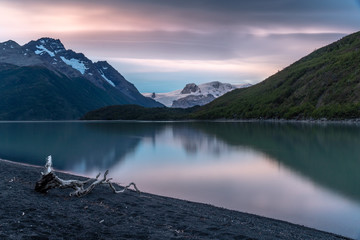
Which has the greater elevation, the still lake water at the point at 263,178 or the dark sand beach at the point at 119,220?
the dark sand beach at the point at 119,220

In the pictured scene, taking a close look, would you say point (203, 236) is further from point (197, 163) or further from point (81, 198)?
point (197, 163)

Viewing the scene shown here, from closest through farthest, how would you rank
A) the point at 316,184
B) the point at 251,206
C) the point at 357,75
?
1. the point at 251,206
2. the point at 316,184
3. the point at 357,75

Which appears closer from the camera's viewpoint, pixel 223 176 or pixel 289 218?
pixel 289 218

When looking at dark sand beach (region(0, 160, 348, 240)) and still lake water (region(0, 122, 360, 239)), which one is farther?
still lake water (region(0, 122, 360, 239))

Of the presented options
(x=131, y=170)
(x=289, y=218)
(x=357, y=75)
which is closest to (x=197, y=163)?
(x=131, y=170)

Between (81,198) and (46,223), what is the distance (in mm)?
6245

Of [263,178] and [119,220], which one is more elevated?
[119,220]

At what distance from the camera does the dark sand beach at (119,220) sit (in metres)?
12.4

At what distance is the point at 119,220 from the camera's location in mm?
14859

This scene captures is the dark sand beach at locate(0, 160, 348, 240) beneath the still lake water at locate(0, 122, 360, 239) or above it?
above

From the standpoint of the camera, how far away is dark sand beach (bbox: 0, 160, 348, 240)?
40.8 ft

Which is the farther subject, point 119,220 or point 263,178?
point 263,178

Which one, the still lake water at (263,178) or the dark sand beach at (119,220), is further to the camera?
the still lake water at (263,178)

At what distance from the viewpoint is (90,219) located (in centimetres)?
1453
